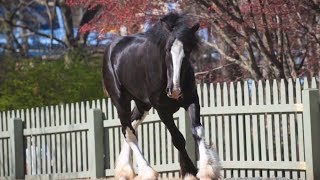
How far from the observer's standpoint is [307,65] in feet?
43.4

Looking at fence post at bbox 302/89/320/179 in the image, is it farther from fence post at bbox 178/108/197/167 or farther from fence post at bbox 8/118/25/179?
fence post at bbox 8/118/25/179

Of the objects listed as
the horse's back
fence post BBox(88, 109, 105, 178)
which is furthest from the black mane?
fence post BBox(88, 109, 105, 178)

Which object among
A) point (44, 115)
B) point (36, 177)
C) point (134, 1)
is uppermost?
point (134, 1)

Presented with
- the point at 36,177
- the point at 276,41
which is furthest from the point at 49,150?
the point at 276,41

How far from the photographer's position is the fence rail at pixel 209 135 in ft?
34.1

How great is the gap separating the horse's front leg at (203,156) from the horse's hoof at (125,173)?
183 cm

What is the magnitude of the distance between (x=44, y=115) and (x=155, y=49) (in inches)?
270

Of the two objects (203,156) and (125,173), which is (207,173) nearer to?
(203,156)

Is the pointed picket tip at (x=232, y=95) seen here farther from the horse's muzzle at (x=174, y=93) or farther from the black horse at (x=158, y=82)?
the horse's muzzle at (x=174, y=93)

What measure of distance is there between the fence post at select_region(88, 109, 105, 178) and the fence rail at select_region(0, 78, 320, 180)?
0.7 inches

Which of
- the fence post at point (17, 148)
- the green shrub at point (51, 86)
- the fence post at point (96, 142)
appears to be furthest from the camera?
the green shrub at point (51, 86)

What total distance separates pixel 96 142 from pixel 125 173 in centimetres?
400

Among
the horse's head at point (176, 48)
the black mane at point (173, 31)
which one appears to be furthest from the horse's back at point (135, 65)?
the horse's head at point (176, 48)

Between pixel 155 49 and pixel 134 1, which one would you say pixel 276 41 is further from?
pixel 155 49
